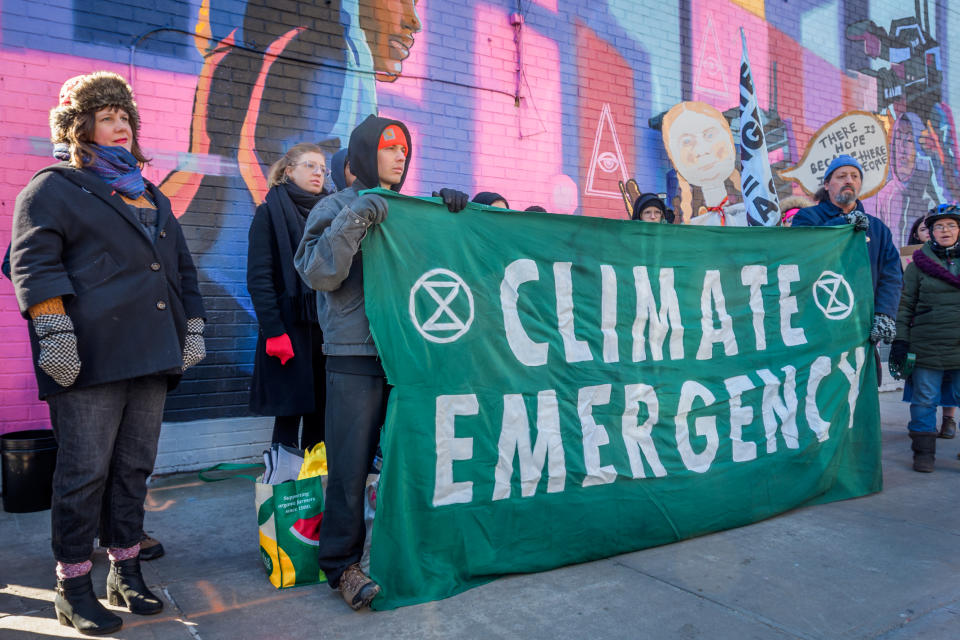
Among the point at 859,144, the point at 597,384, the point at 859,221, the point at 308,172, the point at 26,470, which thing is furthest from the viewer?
the point at 859,144

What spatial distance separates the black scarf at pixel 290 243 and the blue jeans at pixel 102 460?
115 centimetres

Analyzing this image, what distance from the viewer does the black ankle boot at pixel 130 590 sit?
254 centimetres

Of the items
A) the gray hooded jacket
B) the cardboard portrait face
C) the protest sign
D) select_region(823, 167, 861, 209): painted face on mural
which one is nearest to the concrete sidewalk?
the gray hooded jacket

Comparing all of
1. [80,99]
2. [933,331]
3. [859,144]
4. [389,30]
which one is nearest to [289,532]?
[80,99]

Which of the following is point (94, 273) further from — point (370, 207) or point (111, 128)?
point (370, 207)

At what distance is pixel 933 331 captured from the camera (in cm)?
491

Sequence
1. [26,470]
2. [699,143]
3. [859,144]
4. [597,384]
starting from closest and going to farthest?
[597,384]
[26,470]
[859,144]
[699,143]

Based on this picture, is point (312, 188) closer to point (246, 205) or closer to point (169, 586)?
point (246, 205)

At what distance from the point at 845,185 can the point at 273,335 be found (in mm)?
3741

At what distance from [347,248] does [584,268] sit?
1.25 meters

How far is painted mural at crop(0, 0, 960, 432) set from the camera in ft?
14.4

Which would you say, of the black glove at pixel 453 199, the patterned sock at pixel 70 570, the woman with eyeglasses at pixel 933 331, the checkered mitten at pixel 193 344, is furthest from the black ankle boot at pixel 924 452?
the patterned sock at pixel 70 570

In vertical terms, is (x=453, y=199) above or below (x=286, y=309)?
above

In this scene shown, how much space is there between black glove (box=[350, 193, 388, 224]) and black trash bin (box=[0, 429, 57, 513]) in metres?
2.47
